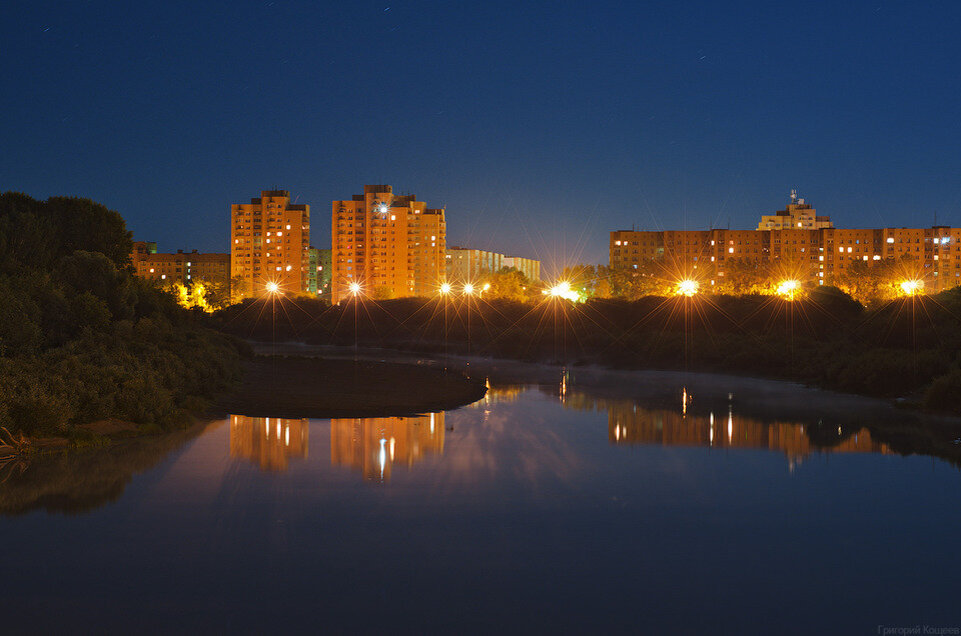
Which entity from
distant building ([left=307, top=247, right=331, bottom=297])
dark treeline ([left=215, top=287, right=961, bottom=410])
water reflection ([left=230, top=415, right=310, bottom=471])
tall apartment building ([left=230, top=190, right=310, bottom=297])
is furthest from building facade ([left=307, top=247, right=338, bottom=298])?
water reflection ([left=230, top=415, right=310, bottom=471])

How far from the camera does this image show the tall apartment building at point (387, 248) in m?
144

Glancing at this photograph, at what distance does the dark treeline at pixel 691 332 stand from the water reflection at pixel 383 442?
15.3 meters

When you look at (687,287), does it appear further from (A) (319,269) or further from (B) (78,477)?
(A) (319,269)

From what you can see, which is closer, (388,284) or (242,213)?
(388,284)

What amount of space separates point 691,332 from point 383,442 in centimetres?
3854

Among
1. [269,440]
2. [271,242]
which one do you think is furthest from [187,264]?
[269,440]

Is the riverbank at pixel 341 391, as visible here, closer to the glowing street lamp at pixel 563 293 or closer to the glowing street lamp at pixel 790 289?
the glowing street lamp at pixel 790 289

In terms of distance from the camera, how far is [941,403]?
23109 millimetres

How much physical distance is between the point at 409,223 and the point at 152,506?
445 ft

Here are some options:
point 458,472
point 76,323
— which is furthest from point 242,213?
point 458,472

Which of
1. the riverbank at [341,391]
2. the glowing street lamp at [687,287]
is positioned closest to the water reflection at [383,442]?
the riverbank at [341,391]

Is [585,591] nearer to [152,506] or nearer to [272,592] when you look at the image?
[272,592]

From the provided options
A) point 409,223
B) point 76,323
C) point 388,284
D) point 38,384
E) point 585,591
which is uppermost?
point 409,223

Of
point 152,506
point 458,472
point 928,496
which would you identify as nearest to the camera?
point 152,506
